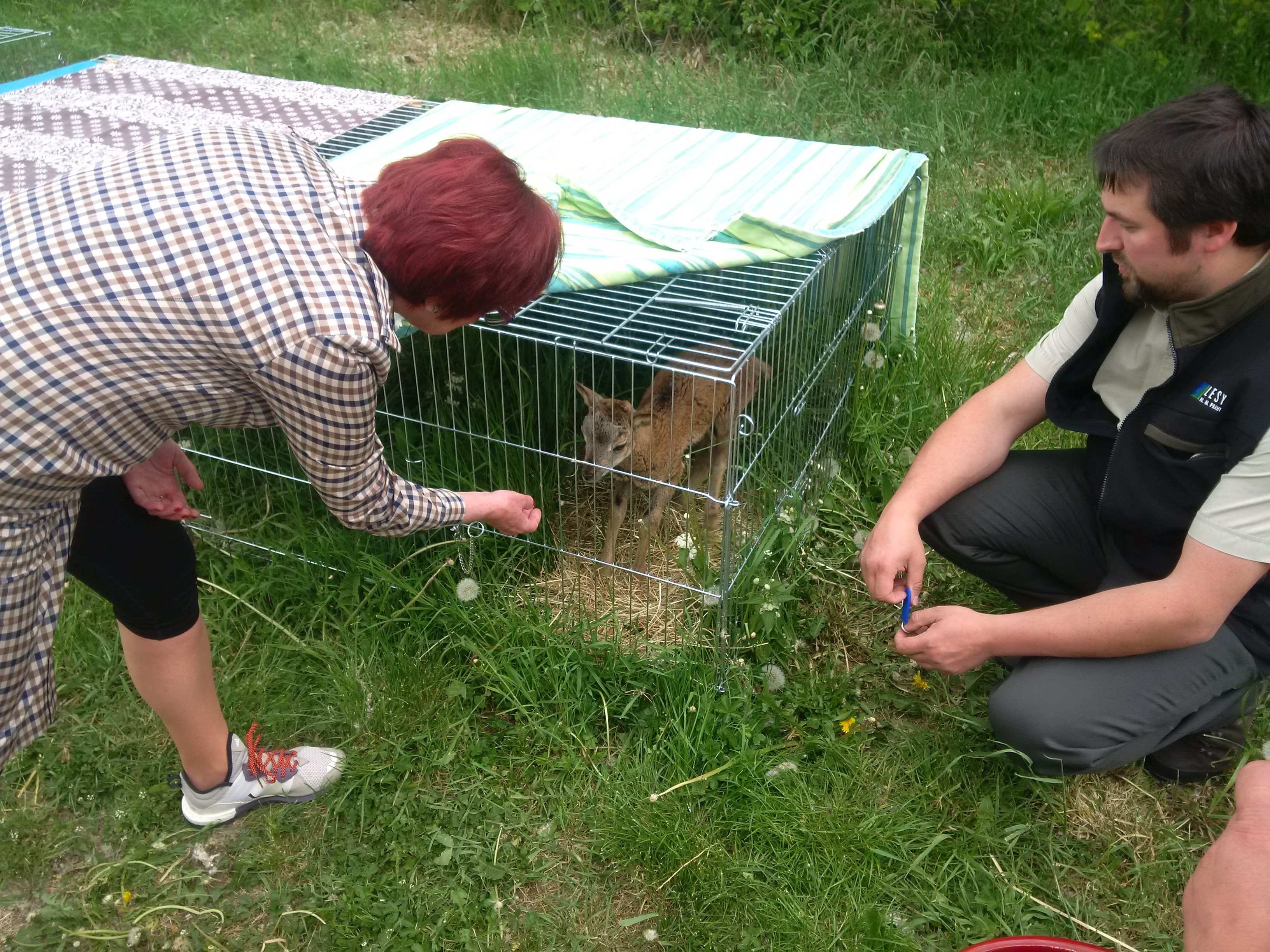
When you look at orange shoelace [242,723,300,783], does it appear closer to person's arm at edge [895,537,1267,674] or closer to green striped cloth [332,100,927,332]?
green striped cloth [332,100,927,332]

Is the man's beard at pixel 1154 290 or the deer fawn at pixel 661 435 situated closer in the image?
the man's beard at pixel 1154 290

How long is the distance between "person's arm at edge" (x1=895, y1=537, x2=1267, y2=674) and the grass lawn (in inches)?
11.6

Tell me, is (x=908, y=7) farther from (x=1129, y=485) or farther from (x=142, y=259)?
(x=142, y=259)

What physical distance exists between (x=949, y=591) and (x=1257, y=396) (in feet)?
3.71

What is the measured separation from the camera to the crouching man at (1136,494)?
Answer: 2.08 metres

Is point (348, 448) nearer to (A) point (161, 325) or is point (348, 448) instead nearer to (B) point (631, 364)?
(A) point (161, 325)

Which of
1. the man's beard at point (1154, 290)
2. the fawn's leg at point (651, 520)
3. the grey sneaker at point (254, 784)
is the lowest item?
the grey sneaker at point (254, 784)

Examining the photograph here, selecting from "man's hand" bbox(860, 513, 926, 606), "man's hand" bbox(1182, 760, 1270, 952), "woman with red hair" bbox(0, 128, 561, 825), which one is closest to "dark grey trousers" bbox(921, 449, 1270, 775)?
"man's hand" bbox(860, 513, 926, 606)

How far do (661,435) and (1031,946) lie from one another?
5.35ft

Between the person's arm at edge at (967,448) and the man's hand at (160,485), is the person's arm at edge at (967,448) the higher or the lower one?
the lower one

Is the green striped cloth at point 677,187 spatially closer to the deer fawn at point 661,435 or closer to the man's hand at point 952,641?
the deer fawn at point 661,435

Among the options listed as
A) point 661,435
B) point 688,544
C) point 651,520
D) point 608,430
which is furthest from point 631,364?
point 688,544

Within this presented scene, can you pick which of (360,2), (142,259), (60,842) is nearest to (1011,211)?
(142,259)

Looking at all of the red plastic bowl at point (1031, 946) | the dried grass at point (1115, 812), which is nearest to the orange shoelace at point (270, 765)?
the red plastic bowl at point (1031, 946)
